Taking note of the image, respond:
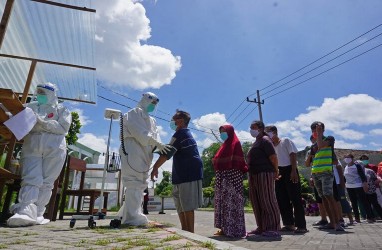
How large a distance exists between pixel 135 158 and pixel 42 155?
147cm

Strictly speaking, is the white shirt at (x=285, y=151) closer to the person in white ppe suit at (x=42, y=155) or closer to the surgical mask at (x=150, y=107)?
the surgical mask at (x=150, y=107)

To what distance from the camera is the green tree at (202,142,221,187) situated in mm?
51438

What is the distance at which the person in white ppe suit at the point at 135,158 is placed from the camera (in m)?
4.19

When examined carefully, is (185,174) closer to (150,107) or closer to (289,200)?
(150,107)

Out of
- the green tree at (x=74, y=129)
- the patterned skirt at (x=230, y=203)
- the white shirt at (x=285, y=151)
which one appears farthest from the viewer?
the green tree at (x=74, y=129)

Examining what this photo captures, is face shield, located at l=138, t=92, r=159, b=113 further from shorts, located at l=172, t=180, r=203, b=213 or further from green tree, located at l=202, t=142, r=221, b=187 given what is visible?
green tree, located at l=202, t=142, r=221, b=187

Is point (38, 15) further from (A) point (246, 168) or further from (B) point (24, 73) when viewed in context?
(A) point (246, 168)

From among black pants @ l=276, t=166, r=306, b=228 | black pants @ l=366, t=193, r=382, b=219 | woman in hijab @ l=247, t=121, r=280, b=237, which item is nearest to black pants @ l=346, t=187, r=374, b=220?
black pants @ l=366, t=193, r=382, b=219

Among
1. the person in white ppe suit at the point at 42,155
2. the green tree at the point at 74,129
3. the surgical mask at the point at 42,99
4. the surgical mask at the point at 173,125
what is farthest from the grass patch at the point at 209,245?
the green tree at the point at 74,129

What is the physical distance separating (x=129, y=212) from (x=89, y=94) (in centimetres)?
614

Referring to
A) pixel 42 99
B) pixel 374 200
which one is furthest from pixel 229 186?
pixel 374 200

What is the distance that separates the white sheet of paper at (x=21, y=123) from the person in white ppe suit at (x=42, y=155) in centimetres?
21

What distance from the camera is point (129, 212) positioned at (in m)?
4.16

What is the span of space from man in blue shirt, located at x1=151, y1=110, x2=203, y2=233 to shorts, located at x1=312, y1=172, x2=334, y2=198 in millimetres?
2157
